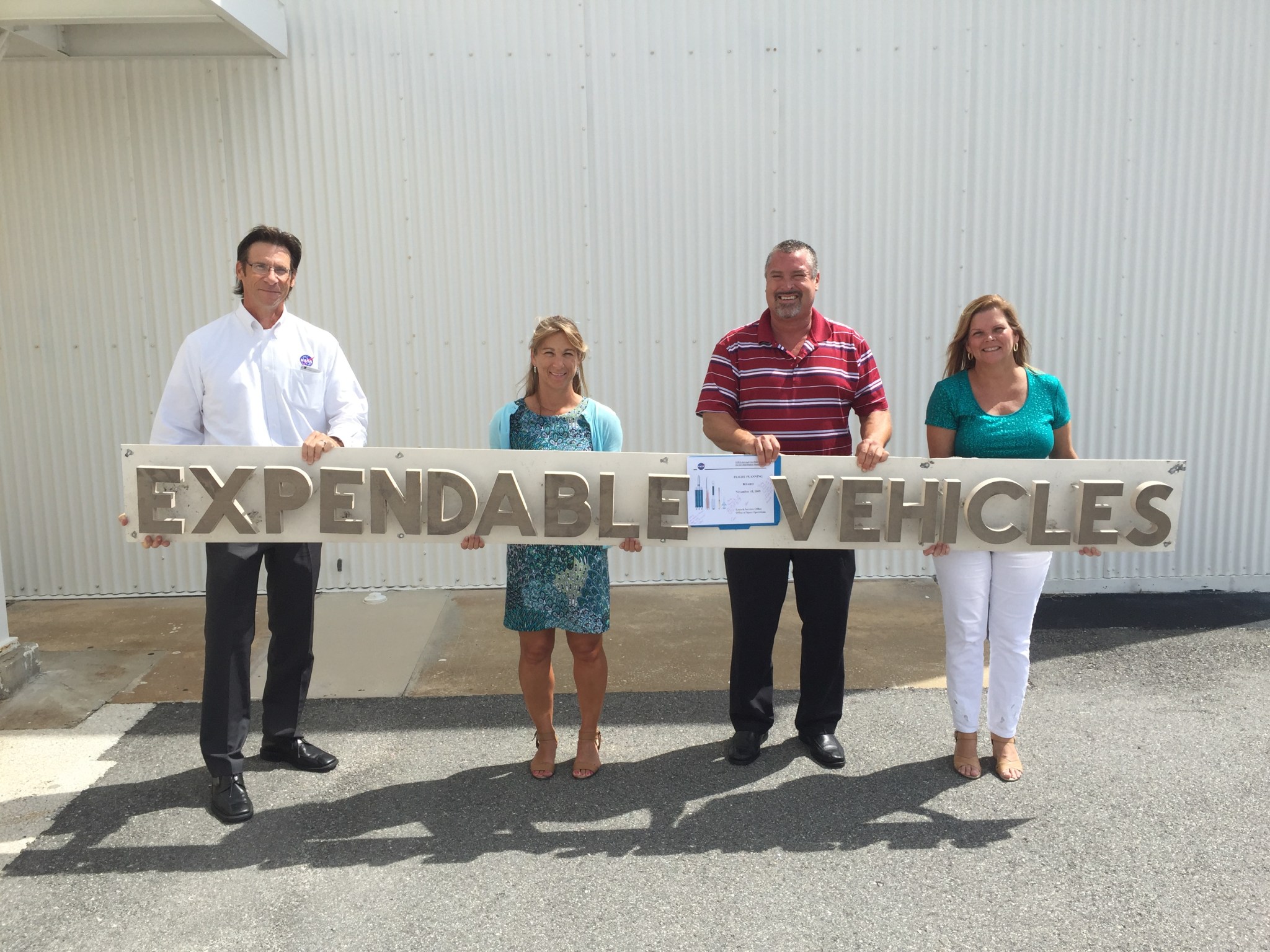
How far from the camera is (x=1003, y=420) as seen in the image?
3426 millimetres

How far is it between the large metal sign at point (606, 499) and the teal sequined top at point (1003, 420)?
13 centimetres

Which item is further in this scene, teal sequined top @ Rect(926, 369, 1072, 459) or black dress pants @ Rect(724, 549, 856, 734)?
black dress pants @ Rect(724, 549, 856, 734)

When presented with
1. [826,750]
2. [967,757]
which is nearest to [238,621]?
[826,750]

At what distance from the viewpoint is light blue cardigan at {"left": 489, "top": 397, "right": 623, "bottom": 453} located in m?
3.41

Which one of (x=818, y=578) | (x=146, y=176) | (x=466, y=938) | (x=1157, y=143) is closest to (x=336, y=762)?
(x=466, y=938)

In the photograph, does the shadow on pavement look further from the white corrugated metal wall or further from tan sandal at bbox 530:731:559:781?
the white corrugated metal wall

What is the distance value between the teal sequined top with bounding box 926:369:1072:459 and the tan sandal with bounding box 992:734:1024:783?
1116 mm

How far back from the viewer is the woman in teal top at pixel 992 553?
11.2 ft

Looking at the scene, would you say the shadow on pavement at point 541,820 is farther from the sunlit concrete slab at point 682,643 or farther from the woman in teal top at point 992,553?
the sunlit concrete slab at point 682,643

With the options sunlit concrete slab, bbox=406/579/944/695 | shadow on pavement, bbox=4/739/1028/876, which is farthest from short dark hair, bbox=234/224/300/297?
sunlit concrete slab, bbox=406/579/944/695

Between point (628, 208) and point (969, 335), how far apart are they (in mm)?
2985

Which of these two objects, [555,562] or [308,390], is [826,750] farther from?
[308,390]

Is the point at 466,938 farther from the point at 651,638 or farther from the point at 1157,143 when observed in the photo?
the point at 1157,143

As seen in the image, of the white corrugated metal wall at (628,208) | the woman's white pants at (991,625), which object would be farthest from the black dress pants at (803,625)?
the white corrugated metal wall at (628,208)
